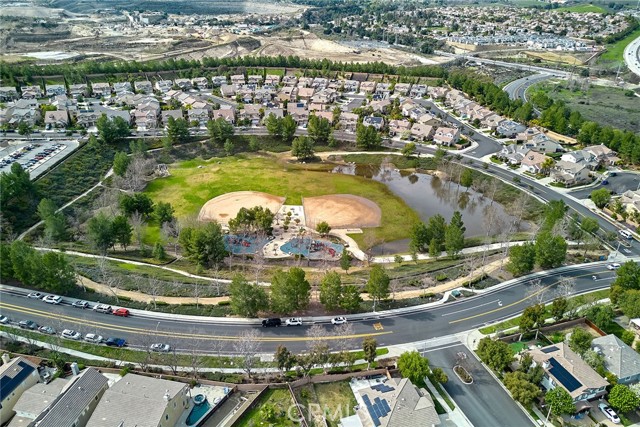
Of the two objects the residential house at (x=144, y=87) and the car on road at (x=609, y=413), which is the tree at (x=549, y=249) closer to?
the car on road at (x=609, y=413)

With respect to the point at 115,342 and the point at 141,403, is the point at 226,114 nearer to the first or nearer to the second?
the point at 115,342

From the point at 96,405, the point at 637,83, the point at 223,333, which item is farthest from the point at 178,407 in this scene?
the point at 637,83

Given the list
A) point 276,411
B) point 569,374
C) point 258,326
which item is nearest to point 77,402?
point 276,411

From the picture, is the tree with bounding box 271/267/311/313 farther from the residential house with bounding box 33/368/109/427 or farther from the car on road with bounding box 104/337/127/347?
the residential house with bounding box 33/368/109/427

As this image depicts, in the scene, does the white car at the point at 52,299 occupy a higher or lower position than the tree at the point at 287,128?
lower

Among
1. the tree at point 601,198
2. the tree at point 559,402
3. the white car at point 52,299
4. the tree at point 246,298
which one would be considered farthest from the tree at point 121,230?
the tree at point 601,198
